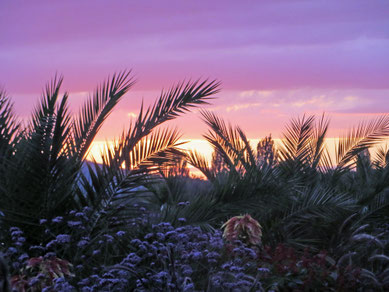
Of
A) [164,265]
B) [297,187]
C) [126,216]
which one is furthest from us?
[297,187]

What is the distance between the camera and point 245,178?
271 inches

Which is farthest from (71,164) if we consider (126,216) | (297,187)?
(297,187)

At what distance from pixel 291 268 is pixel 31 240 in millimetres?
2899

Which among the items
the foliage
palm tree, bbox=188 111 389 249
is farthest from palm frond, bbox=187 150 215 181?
the foliage

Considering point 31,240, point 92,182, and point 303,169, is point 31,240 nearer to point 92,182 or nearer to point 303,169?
point 92,182

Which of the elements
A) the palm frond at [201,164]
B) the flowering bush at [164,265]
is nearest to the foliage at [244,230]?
the flowering bush at [164,265]

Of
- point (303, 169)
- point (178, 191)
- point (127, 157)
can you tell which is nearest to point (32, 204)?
point (127, 157)

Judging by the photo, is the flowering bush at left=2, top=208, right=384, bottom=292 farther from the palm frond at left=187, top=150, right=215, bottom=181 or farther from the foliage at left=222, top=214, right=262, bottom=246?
the palm frond at left=187, top=150, right=215, bottom=181

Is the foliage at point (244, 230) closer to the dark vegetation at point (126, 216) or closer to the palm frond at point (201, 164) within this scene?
the dark vegetation at point (126, 216)

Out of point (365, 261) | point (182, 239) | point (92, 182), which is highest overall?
point (92, 182)

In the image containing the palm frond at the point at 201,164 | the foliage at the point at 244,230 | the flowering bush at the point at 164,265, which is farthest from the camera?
the palm frond at the point at 201,164

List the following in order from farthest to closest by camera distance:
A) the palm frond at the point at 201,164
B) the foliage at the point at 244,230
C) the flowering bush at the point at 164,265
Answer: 1. the palm frond at the point at 201,164
2. the foliage at the point at 244,230
3. the flowering bush at the point at 164,265

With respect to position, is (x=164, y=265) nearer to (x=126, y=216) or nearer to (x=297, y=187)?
(x=126, y=216)

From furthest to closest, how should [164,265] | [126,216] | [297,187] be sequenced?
1. [297,187]
2. [126,216]
3. [164,265]
